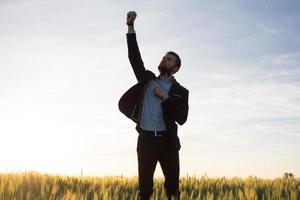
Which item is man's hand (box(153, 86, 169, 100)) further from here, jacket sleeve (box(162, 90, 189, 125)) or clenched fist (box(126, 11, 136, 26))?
clenched fist (box(126, 11, 136, 26))

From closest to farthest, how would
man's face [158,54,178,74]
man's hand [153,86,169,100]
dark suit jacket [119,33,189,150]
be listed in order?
man's hand [153,86,169,100], dark suit jacket [119,33,189,150], man's face [158,54,178,74]

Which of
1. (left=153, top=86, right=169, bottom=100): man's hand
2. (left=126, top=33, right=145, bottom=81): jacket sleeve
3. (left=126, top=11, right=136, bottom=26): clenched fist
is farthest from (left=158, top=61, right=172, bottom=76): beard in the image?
(left=126, top=11, right=136, bottom=26): clenched fist

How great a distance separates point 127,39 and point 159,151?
4.97 ft

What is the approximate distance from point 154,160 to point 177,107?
75cm

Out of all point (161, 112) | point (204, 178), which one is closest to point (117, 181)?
→ point (204, 178)

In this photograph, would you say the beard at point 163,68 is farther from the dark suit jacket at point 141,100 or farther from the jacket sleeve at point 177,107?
the jacket sleeve at point 177,107

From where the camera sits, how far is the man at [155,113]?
19.4ft

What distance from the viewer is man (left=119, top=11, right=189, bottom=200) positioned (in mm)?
5922

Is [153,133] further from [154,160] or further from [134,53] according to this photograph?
[134,53]

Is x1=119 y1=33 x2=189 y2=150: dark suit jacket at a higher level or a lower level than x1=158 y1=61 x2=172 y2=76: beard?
lower

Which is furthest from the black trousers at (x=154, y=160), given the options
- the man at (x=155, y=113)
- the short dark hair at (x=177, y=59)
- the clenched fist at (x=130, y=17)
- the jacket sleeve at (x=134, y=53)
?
the clenched fist at (x=130, y=17)

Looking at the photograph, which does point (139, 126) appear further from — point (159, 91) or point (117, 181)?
point (117, 181)

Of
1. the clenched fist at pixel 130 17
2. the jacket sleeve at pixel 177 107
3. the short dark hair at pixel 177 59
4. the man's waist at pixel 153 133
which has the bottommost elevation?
the man's waist at pixel 153 133

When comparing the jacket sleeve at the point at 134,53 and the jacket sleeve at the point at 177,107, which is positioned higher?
the jacket sleeve at the point at 134,53
